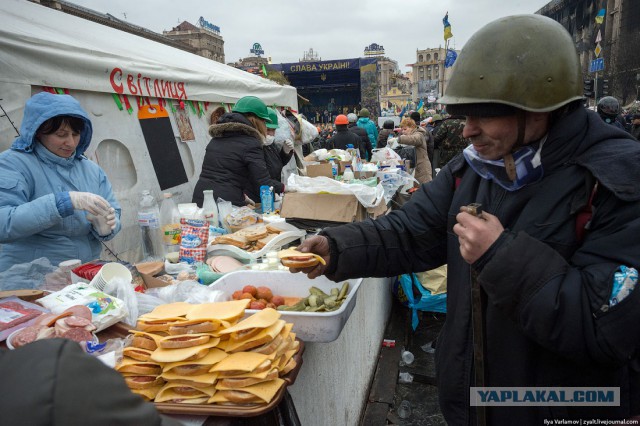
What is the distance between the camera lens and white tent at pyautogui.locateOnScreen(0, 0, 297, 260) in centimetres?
323

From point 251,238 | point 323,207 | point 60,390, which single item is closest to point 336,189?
point 323,207

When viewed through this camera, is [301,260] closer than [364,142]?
Yes

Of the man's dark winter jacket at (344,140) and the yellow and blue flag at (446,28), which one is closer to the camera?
the man's dark winter jacket at (344,140)

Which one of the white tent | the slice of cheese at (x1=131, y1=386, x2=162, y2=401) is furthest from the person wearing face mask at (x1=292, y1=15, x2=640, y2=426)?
the white tent

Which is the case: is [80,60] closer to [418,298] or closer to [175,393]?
[175,393]

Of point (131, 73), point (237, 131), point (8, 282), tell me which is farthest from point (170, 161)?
point (8, 282)

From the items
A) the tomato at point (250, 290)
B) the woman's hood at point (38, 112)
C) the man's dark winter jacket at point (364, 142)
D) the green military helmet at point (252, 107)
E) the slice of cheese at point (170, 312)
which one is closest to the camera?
the slice of cheese at point (170, 312)

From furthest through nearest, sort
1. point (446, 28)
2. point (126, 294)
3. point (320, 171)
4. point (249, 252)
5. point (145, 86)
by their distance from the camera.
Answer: point (446, 28) < point (320, 171) < point (145, 86) < point (249, 252) < point (126, 294)

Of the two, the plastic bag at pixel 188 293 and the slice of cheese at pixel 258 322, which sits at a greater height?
the slice of cheese at pixel 258 322

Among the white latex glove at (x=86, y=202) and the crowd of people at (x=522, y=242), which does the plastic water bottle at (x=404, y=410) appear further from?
the white latex glove at (x=86, y=202)

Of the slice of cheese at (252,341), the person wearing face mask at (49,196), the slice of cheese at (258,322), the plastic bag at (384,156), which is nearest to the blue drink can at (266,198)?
the person wearing face mask at (49,196)

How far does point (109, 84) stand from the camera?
4.11 meters

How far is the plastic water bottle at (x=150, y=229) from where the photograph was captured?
2.80 m

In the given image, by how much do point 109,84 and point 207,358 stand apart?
12.5ft
